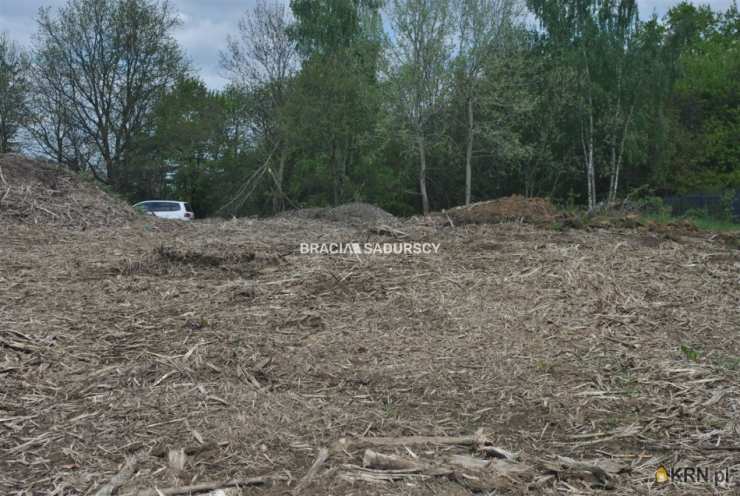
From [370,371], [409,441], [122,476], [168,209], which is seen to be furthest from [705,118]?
[122,476]

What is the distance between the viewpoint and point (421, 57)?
17.3m

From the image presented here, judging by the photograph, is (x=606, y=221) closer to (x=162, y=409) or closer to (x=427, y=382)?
(x=427, y=382)

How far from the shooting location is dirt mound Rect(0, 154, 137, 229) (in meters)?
7.59

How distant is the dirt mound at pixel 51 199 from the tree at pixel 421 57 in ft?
33.4

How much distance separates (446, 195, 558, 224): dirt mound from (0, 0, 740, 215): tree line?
10176 mm

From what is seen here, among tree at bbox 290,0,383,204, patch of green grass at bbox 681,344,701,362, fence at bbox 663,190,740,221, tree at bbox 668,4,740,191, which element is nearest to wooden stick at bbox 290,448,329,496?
patch of green grass at bbox 681,344,701,362

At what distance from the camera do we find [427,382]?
3008 mm

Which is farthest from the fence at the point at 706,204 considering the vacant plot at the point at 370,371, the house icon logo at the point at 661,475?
the house icon logo at the point at 661,475

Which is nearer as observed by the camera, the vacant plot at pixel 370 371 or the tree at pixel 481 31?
the vacant plot at pixel 370 371

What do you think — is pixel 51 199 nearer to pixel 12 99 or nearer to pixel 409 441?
pixel 409 441

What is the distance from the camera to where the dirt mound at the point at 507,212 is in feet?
22.9

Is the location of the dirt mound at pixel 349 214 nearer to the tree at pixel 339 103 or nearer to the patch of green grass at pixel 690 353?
the tree at pixel 339 103

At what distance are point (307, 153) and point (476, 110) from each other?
17.8 ft

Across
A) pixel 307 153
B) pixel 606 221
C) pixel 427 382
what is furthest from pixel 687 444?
pixel 307 153
